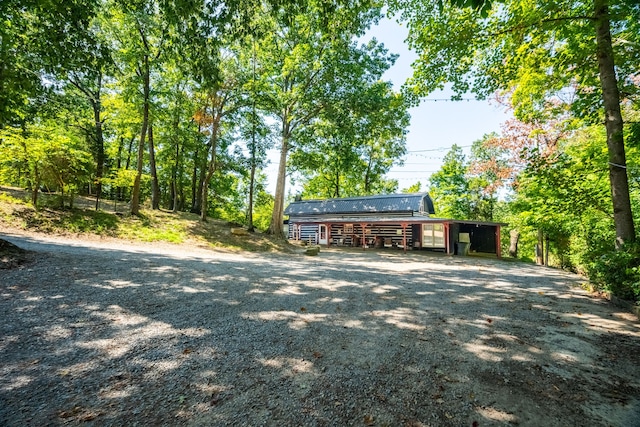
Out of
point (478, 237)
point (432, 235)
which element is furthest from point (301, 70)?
point (478, 237)

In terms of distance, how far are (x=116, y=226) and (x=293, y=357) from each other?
12.4 metres

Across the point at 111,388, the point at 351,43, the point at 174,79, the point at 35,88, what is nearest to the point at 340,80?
the point at 351,43

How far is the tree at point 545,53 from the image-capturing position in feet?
19.2

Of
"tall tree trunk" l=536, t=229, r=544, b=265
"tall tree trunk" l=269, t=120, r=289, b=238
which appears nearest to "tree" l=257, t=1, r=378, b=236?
"tall tree trunk" l=269, t=120, r=289, b=238

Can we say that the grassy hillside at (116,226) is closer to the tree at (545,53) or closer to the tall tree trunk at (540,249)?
the tree at (545,53)

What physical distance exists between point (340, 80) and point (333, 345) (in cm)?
1447

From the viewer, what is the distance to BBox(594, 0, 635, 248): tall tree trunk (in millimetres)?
5770

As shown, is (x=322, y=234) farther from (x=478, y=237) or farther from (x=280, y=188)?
(x=478, y=237)

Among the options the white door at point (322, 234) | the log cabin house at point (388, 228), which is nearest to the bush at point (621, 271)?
the log cabin house at point (388, 228)

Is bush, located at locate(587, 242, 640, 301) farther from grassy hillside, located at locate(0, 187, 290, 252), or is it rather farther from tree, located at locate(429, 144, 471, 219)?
tree, located at locate(429, 144, 471, 219)

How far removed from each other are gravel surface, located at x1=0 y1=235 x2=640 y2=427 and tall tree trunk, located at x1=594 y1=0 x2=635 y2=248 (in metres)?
1.94

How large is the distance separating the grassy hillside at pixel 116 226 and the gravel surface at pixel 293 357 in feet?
21.0

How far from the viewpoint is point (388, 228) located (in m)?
23.6

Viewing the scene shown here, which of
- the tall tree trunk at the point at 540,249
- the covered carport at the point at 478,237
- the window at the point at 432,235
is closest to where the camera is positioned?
the tall tree trunk at the point at 540,249
